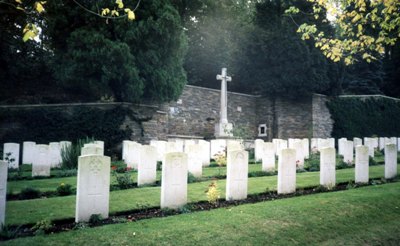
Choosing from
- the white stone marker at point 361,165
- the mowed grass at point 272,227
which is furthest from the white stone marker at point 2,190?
the white stone marker at point 361,165

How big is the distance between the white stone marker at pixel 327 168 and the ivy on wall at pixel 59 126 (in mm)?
10897

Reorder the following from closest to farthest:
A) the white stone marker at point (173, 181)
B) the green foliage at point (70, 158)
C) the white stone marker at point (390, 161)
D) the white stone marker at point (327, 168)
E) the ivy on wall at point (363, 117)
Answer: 1. the white stone marker at point (173, 181)
2. the white stone marker at point (327, 168)
3. the white stone marker at point (390, 161)
4. the green foliage at point (70, 158)
5. the ivy on wall at point (363, 117)

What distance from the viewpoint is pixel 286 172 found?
26.6 feet

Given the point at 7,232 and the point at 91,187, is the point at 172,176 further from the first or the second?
the point at 7,232

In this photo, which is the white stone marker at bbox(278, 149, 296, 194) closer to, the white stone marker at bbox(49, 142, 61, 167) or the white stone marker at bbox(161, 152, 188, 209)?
the white stone marker at bbox(161, 152, 188, 209)

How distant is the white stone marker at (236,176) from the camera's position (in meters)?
7.35

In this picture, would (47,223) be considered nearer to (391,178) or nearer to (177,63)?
(391,178)

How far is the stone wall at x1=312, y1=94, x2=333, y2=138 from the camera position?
25.0m

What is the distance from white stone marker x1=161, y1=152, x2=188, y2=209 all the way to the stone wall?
20134mm

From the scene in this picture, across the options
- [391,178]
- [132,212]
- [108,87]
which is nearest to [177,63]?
[108,87]

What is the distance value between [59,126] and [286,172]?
42.4 feet

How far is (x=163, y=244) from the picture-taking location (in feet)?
15.2

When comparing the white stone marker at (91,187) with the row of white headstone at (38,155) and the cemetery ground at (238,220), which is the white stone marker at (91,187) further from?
the row of white headstone at (38,155)

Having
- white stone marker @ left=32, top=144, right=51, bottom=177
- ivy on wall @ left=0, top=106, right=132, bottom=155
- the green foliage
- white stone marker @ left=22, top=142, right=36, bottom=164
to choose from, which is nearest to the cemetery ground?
Answer: white stone marker @ left=32, top=144, right=51, bottom=177
